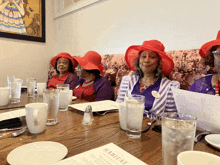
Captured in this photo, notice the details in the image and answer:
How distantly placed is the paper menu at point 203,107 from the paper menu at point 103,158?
39cm

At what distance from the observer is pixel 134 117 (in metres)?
0.60

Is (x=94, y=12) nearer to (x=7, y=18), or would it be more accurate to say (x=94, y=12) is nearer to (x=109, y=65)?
(x=109, y=65)

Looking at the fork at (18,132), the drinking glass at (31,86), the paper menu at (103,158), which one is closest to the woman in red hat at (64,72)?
the drinking glass at (31,86)

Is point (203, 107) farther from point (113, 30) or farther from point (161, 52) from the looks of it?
point (113, 30)

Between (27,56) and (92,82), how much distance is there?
2062 mm

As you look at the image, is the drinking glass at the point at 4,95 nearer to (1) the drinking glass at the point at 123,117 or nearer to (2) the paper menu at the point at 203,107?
(1) the drinking glass at the point at 123,117

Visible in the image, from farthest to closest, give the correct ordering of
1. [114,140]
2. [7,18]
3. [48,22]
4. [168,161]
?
[48,22], [7,18], [114,140], [168,161]

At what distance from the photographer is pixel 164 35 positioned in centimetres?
179

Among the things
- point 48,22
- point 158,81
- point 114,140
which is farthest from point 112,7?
point 114,140

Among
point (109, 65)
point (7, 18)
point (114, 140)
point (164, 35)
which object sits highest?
point (7, 18)

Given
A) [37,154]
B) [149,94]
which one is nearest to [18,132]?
[37,154]

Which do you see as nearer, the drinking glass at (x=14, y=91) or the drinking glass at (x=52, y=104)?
the drinking glass at (x=52, y=104)

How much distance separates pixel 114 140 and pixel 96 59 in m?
1.48

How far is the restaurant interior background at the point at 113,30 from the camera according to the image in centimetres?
155
